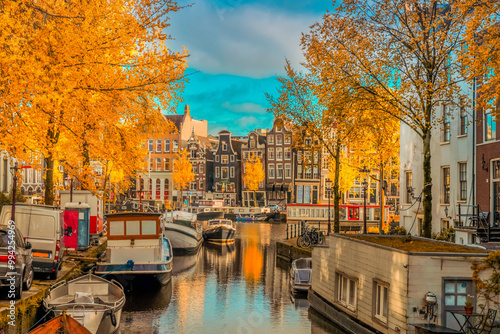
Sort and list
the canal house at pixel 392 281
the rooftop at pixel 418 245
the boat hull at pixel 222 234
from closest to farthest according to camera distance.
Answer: the canal house at pixel 392 281 → the rooftop at pixel 418 245 → the boat hull at pixel 222 234

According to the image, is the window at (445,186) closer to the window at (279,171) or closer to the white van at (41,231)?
the white van at (41,231)

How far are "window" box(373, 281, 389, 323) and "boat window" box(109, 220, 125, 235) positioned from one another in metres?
13.4

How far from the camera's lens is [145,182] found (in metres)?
101

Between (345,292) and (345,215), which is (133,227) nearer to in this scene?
(345,292)

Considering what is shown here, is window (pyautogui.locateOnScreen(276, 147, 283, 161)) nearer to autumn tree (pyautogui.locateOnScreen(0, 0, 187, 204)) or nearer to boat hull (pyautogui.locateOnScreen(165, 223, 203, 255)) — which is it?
boat hull (pyautogui.locateOnScreen(165, 223, 203, 255))

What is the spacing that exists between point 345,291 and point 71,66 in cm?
1030

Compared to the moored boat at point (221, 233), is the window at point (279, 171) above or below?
above

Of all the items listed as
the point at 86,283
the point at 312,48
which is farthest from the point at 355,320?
the point at 312,48

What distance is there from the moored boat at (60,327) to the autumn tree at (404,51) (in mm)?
14448

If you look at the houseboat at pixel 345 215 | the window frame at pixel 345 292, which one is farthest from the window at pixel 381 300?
the houseboat at pixel 345 215

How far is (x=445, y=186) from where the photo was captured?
30516 millimetres

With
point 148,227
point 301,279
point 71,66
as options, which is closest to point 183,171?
point 148,227

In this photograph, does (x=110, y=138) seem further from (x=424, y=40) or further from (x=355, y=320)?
(x=424, y=40)

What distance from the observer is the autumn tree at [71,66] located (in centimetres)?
1431
